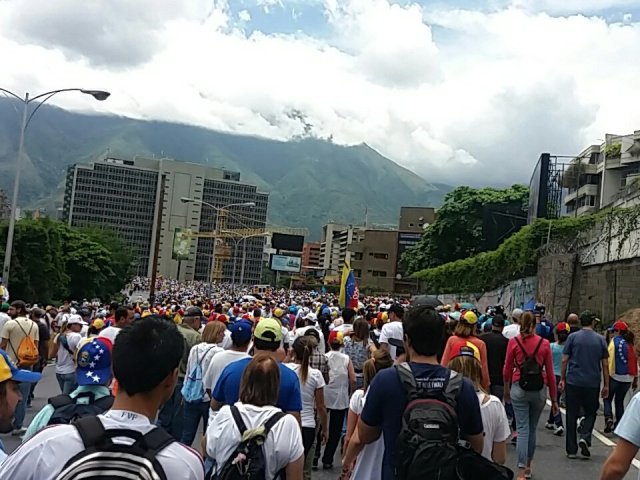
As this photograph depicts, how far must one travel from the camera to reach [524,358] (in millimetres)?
8312

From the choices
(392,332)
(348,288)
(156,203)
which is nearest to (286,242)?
(156,203)

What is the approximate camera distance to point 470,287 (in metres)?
48.0

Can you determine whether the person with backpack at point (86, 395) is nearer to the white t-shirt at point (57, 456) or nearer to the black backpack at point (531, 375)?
the white t-shirt at point (57, 456)

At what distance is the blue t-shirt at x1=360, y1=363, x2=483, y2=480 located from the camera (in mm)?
3887

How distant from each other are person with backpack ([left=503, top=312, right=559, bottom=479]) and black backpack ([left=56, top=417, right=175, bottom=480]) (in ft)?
21.1

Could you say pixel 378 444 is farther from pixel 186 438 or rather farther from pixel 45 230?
pixel 45 230

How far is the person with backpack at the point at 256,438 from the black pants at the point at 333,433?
4521 millimetres

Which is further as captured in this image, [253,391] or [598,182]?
[598,182]

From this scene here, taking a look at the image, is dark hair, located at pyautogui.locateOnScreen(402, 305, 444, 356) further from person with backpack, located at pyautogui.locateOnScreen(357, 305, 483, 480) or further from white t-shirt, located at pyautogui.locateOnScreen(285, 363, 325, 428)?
white t-shirt, located at pyautogui.locateOnScreen(285, 363, 325, 428)

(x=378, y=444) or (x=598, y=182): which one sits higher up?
(x=598, y=182)

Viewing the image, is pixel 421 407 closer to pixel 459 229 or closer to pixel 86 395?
pixel 86 395

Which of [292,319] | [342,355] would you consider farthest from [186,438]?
[292,319]

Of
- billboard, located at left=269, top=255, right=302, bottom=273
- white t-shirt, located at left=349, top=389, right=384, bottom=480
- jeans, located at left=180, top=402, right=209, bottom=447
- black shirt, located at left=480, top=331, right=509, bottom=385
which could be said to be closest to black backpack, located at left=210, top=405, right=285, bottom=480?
white t-shirt, located at left=349, top=389, right=384, bottom=480

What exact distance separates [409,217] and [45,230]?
8848 cm
